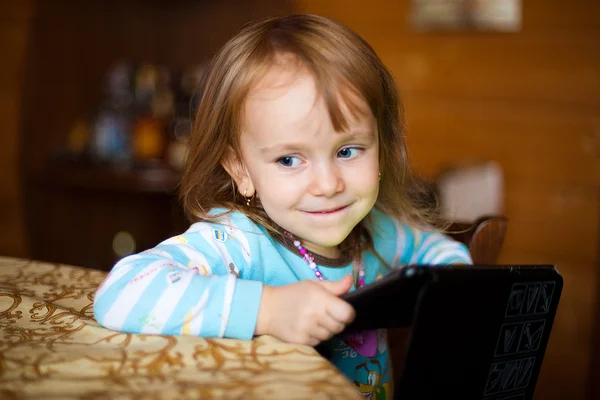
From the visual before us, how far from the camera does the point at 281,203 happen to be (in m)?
0.93

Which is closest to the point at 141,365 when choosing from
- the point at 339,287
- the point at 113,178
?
the point at 339,287

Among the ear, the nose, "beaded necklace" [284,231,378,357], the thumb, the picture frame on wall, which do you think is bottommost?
"beaded necklace" [284,231,378,357]

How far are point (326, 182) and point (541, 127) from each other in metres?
1.99

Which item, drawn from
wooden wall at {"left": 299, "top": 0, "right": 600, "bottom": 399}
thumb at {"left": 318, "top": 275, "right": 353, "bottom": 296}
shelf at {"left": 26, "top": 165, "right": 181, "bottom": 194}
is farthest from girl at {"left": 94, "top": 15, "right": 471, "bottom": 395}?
wooden wall at {"left": 299, "top": 0, "right": 600, "bottom": 399}

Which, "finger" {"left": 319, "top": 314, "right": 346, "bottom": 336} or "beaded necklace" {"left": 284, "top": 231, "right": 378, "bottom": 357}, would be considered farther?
"beaded necklace" {"left": 284, "top": 231, "right": 378, "bottom": 357}

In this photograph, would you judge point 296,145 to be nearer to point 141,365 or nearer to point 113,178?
point 141,365

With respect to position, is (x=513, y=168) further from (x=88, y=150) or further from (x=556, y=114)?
(x=88, y=150)

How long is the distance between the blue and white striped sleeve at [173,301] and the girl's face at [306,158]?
7.3 inches

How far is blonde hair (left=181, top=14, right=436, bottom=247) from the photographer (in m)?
0.91

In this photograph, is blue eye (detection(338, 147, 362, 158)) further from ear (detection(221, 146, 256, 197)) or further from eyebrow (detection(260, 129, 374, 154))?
ear (detection(221, 146, 256, 197))

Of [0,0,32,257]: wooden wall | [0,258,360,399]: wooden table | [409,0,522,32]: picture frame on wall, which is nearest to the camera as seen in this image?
[0,258,360,399]: wooden table

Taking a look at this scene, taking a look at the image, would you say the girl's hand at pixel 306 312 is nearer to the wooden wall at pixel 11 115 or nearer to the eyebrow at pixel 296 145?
the eyebrow at pixel 296 145

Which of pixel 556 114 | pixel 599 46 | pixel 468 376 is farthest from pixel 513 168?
pixel 468 376

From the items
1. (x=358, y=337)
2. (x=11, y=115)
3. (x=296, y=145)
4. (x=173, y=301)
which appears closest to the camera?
(x=173, y=301)
